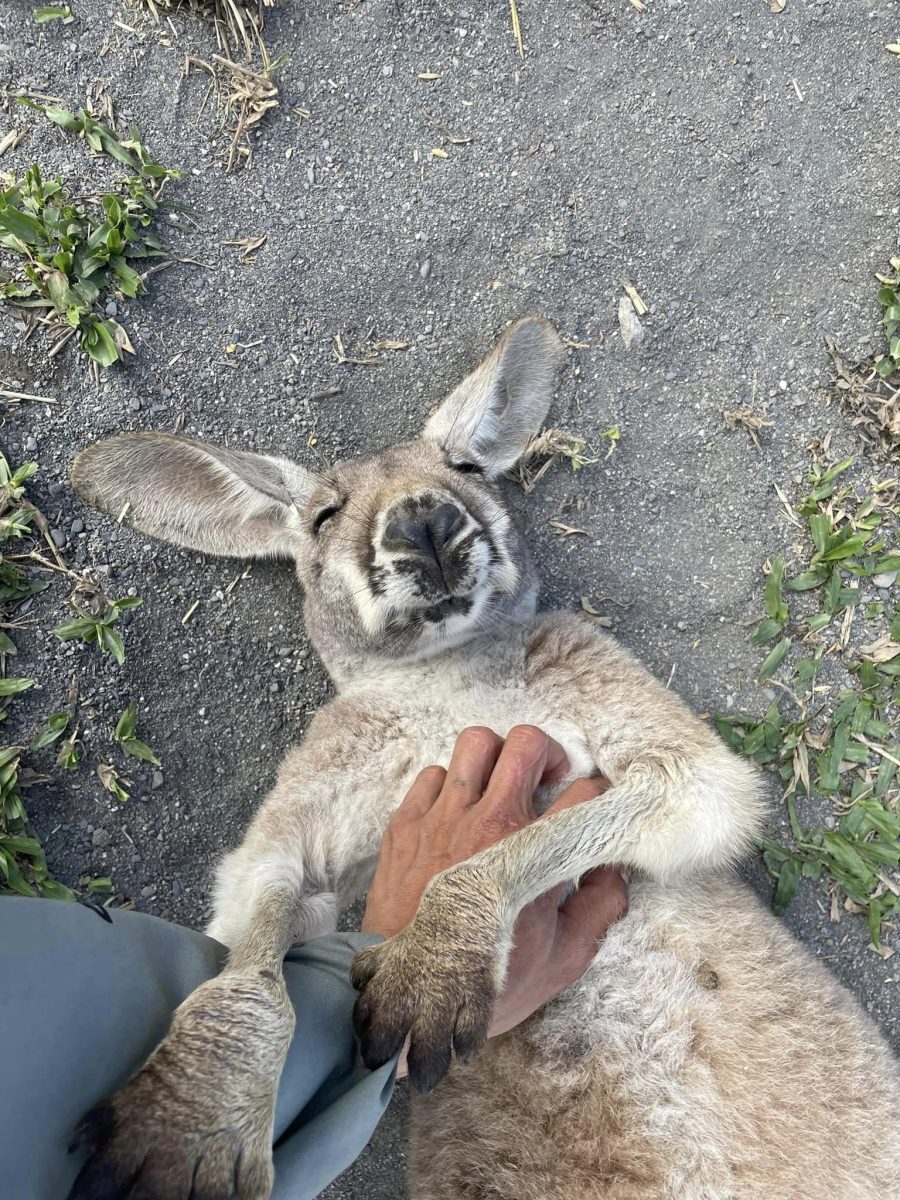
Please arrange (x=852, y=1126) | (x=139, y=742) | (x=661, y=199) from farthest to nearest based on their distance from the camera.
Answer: (x=661, y=199) → (x=139, y=742) → (x=852, y=1126)

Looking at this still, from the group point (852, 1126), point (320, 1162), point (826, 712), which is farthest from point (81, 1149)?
point (826, 712)

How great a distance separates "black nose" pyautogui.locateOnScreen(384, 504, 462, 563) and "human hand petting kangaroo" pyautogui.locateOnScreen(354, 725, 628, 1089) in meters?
0.65

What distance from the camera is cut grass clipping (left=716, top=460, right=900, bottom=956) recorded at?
3.52 meters

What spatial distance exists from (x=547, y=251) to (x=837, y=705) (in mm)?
2488

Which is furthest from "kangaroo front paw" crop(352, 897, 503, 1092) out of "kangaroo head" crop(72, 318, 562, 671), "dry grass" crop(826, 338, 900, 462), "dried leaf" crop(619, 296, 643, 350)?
"dry grass" crop(826, 338, 900, 462)

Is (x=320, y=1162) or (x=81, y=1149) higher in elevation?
(x=81, y=1149)

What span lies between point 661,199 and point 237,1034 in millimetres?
3801

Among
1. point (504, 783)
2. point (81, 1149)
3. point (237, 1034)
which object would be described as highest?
point (81, 1149)

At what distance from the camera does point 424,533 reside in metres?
2.62

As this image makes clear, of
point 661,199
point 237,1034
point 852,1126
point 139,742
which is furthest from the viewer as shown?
point 661,199

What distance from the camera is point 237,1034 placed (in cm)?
189

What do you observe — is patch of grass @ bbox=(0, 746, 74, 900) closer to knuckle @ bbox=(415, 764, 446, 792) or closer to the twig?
the twig

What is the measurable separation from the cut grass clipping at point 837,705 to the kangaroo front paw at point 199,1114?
2.44m

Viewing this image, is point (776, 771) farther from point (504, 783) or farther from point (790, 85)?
point (790, 85)
